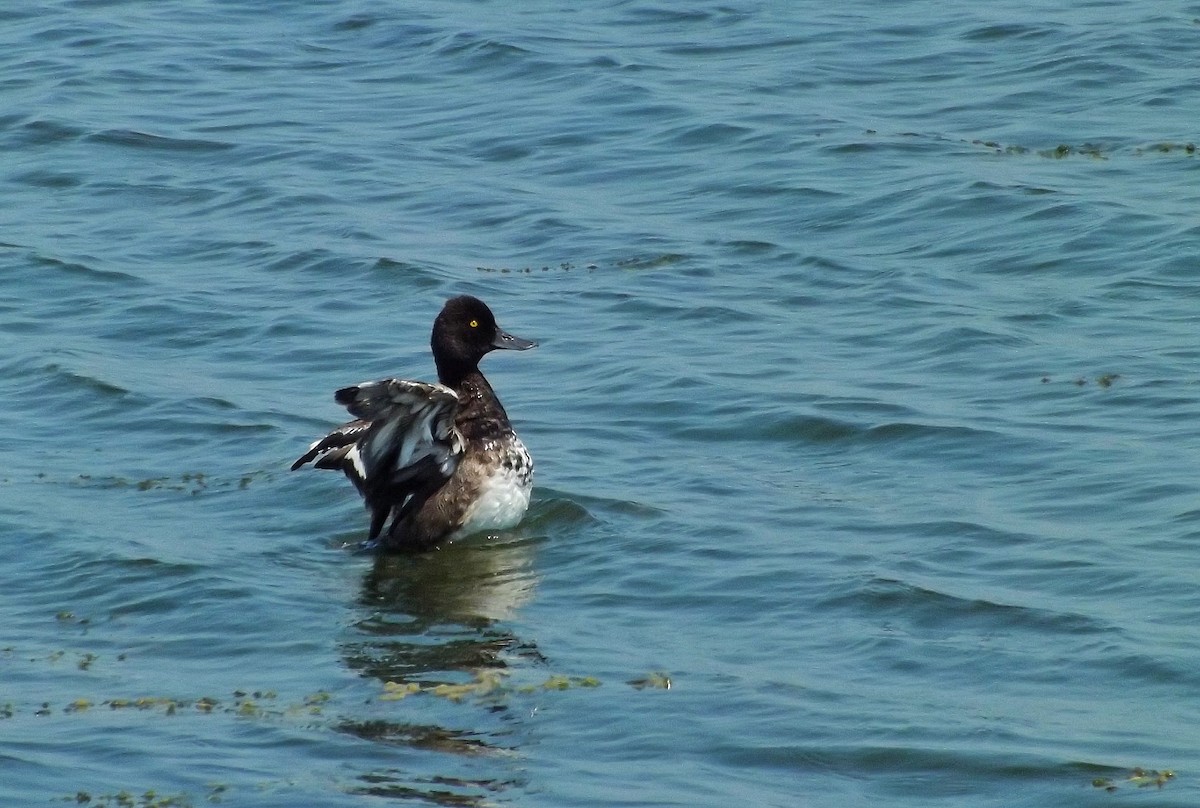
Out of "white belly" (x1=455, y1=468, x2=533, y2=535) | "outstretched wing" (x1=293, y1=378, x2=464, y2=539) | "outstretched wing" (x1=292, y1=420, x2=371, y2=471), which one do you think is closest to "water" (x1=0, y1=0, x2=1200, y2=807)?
"white belly" (x1=455, y1=468, x2=533, y2=535)

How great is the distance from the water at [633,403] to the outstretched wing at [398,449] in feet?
1.24

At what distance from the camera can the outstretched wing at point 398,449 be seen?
9.83m

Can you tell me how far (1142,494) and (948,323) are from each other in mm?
2978

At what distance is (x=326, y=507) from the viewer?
1104 cm

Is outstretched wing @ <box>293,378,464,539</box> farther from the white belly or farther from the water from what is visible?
the water

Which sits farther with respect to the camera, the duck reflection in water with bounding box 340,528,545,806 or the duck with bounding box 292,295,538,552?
the duck with bounding box 292,295,538,552

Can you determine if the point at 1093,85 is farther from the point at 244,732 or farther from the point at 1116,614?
the point at 244,732

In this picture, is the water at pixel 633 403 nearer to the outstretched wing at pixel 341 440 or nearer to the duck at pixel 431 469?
the duck at pixel 431 469

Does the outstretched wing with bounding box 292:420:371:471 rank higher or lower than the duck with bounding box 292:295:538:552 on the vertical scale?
higher

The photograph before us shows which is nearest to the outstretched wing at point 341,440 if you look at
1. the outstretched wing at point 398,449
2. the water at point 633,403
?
the outstretched wing at point 398,449

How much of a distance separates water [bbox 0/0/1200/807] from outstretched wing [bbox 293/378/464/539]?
38cm

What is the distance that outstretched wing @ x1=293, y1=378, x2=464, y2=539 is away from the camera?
32.2 feet

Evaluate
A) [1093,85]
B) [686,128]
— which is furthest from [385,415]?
[1093,85]

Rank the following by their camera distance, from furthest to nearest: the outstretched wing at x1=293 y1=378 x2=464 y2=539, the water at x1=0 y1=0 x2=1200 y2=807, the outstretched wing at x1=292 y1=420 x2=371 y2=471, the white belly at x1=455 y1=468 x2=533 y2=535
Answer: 1. the white belly at x1=455 y1=468 x2=533 y2=535
2. the outstretched wing at x1=292 y1=420 x2=371 y2=471
3. the outstretched wing at x1=293 y1=378 x2=464 y2=539
4. the water at x1=0 y1=0 x2=1200 y2=807
